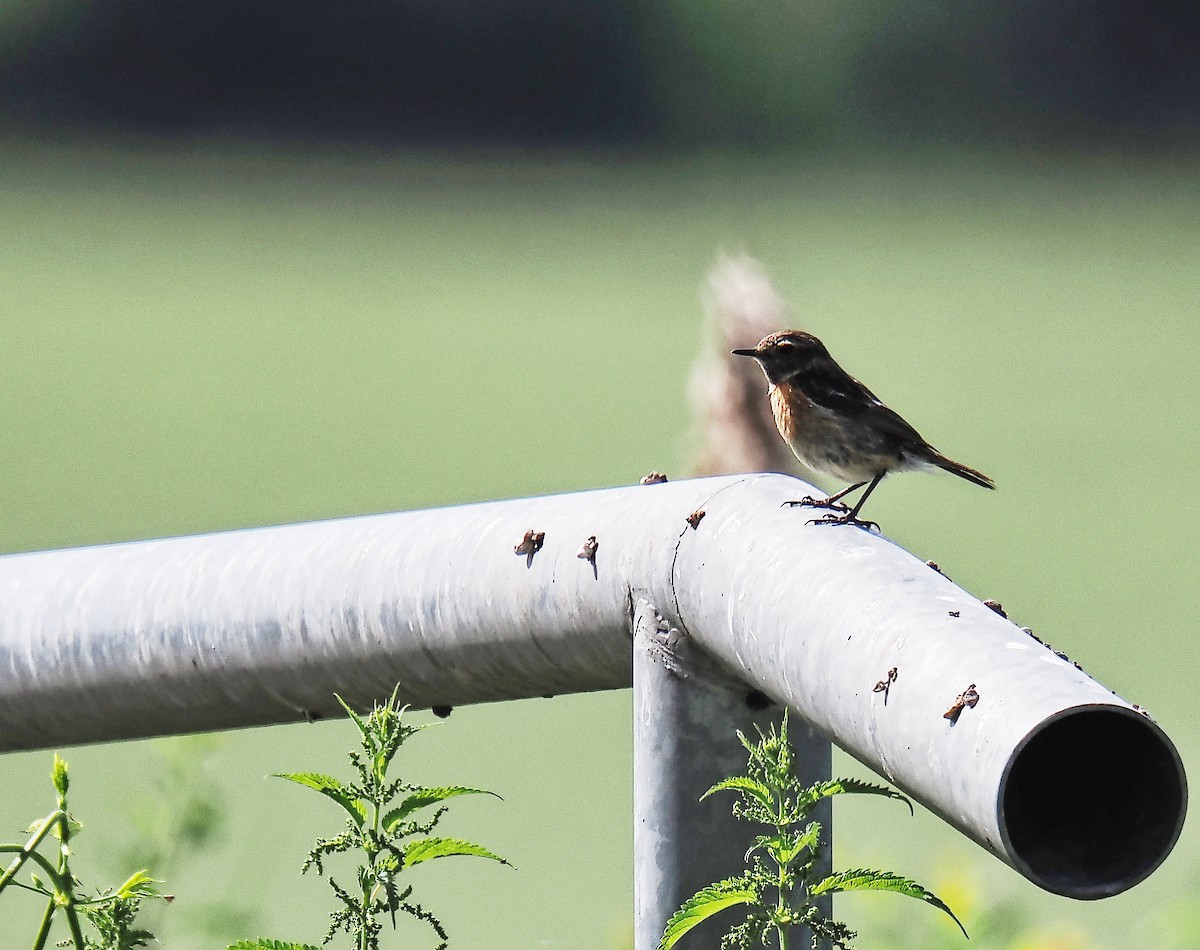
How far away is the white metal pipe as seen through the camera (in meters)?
0.59

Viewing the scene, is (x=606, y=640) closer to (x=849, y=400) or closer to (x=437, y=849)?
(x=437, y=849)

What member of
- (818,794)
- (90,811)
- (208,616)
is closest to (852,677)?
(818,794)

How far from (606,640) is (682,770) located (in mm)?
78

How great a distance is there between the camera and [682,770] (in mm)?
843

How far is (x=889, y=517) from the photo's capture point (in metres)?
8.12

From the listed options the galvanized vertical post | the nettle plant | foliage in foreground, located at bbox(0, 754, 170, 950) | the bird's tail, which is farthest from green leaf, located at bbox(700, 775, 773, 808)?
the bird's tail

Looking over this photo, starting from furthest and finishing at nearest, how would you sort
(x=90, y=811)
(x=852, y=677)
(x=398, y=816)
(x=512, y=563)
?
(x=90, y=811) → (x=512, y=563) → (x=398, y=816) → (x=852, y=677)

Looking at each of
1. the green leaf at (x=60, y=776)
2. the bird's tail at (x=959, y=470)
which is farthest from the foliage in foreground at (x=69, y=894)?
the bird's tail at (x=959, y=470)

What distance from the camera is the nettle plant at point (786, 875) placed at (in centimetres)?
72

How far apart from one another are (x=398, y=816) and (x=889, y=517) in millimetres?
7468

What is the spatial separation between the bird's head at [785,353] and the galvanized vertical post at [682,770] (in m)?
1.67

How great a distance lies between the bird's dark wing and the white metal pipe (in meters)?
1.59

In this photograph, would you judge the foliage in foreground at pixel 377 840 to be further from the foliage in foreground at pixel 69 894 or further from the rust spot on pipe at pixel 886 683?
the rust spot on pipe at pixel 886 683

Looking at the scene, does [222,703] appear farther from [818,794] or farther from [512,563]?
[818,794]
